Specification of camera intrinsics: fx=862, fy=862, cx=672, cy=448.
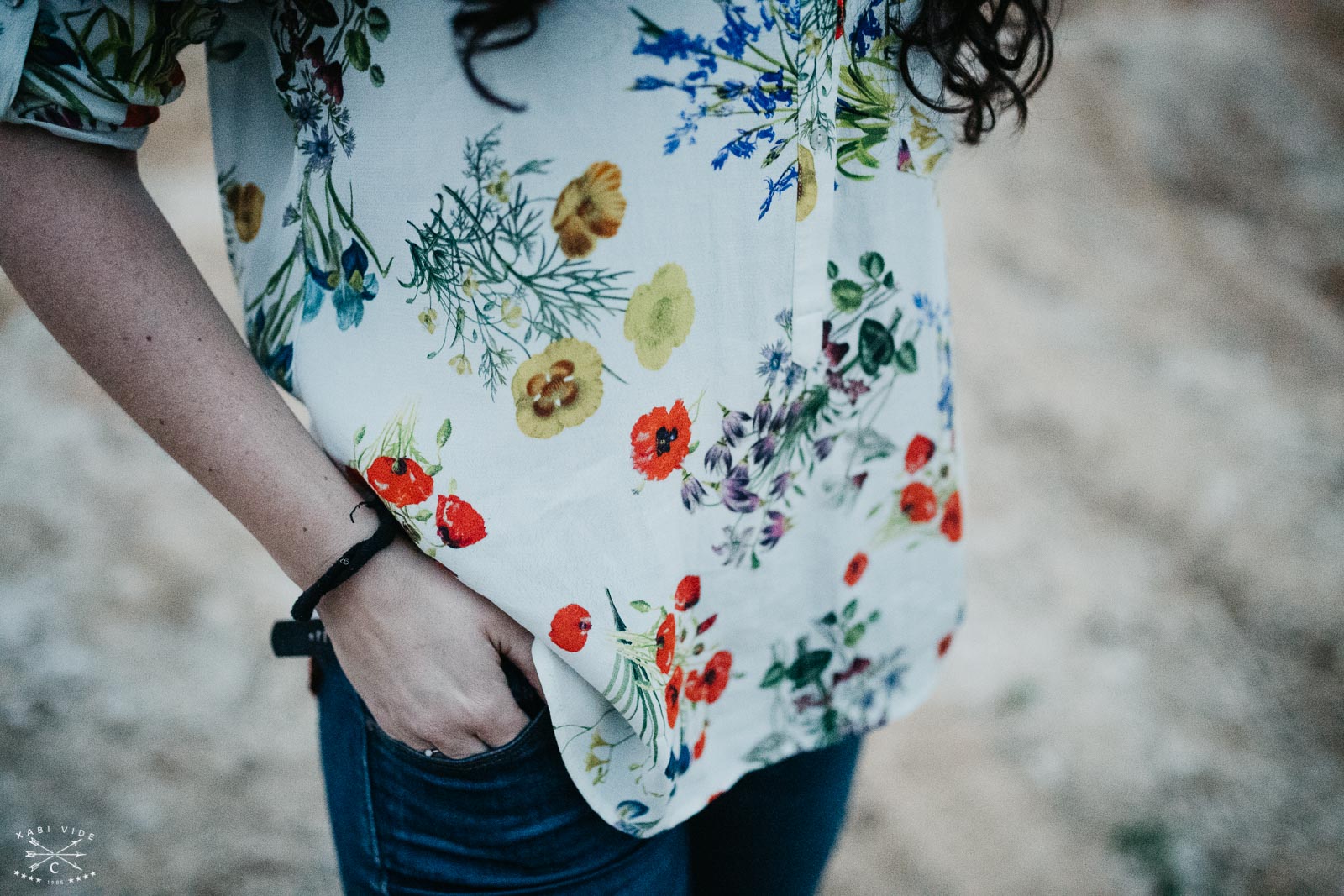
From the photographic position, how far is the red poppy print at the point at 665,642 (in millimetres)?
632

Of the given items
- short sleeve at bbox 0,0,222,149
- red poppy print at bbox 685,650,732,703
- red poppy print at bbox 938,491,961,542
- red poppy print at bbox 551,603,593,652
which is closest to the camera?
short sleeve at bbox 0,0,222,149

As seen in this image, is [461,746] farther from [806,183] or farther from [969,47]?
[969,47]

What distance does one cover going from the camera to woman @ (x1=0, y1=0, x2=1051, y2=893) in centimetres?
53

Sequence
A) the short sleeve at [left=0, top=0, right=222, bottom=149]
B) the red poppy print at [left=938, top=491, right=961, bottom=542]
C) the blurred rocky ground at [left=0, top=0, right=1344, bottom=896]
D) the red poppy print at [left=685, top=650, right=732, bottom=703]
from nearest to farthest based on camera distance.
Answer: the short sleeve at [left=0, top=0, right=222, bottom=149]
the red poppy print at [left=685, top=650, right=732, bottom=703]
the red poppy print at [left=938, top=491, right=961, bottom=542]
the blurred rocky ground at [left=0, top=0, right=1344, bottom=896]

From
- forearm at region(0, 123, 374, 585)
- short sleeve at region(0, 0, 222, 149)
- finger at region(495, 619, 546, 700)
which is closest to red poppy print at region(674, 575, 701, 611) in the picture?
finger at region(495, 619, 546, 700)

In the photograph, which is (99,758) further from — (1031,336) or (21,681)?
(1031,336)

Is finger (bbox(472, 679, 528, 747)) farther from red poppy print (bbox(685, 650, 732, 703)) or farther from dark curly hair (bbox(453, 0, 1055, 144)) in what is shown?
dark curly hair (bbox(453, 0, 1055, 144))

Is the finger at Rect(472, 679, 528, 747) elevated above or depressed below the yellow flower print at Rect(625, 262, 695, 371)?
below

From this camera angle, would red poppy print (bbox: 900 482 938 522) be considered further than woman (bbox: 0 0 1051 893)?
Yes

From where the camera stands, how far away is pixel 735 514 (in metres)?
0.69

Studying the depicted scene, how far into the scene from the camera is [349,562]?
57 centimetres

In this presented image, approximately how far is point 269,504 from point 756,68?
429mm

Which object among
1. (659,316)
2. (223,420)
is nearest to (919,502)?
(659,316)

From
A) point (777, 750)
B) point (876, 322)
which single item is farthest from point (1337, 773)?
point (876, 322)
